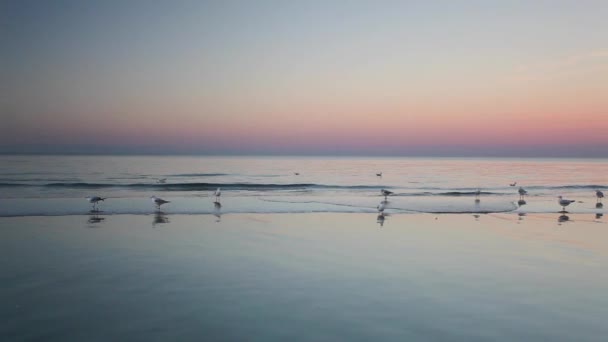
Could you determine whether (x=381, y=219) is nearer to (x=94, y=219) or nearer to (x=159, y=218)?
(x=159, y=218)

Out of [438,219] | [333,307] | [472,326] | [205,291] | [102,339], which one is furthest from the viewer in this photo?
[438,219]

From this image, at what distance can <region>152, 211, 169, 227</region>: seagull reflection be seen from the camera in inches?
608

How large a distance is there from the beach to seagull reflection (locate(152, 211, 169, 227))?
135 cm

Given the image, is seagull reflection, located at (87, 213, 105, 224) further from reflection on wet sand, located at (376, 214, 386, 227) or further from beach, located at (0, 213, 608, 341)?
reflection on wet sand, located at (376, 214, 386, 227)

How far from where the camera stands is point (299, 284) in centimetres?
763

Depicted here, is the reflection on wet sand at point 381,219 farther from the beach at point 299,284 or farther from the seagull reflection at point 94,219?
the seagull reflection at point 94,219

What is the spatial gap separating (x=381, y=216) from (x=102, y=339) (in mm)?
14075

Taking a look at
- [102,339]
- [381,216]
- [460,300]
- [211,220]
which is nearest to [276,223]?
[211,220]

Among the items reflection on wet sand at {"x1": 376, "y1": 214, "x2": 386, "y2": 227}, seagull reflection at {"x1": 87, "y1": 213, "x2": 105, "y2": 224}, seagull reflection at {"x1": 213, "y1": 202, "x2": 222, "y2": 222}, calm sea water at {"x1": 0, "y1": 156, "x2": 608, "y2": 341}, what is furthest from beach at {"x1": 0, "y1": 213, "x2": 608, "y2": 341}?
seagull reflection at {"x1": 213, "y1": 202, "x2": 222, "y2": 222}

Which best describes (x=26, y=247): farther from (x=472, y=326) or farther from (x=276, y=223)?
(x=472, y=326)

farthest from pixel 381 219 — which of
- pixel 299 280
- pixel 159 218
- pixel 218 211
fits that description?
pixel 299 280

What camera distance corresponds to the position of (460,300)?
6.75 metres

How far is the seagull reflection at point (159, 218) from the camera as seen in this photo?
50.7 feet

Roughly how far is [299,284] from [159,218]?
10.6 metres
